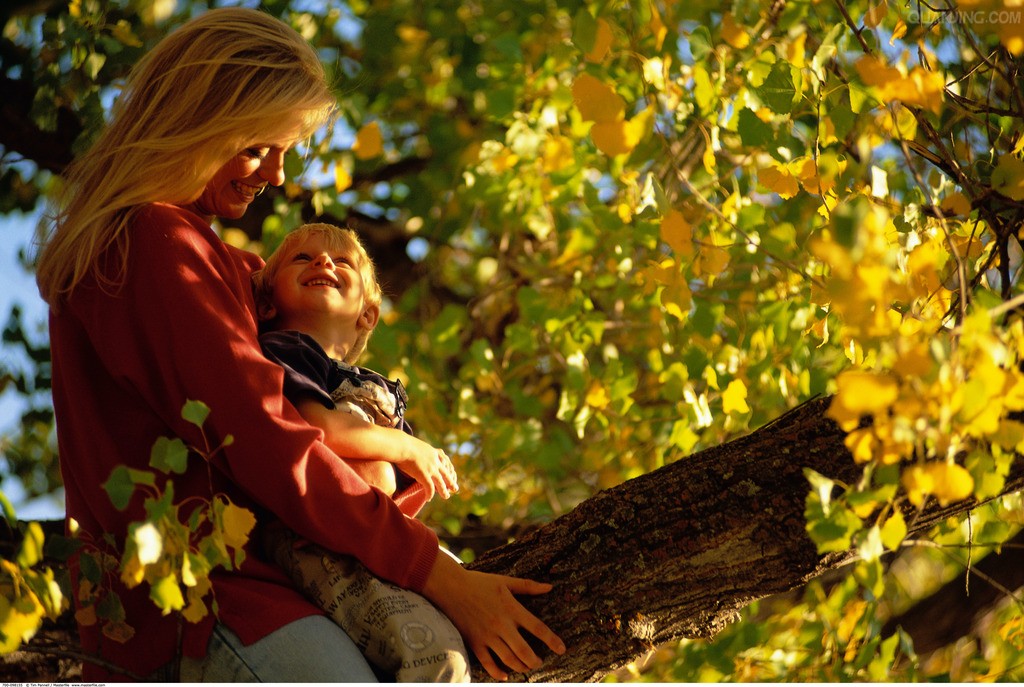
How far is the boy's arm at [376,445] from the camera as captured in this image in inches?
63.8

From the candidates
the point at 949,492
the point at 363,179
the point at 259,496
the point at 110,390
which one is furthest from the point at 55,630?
the point at 363,179

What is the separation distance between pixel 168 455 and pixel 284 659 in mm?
311

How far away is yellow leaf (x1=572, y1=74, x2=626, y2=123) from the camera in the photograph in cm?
179

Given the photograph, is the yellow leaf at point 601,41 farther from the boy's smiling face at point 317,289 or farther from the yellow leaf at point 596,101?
the boy's smiling face at point 317,289

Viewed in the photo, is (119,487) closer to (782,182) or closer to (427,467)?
(427,467)

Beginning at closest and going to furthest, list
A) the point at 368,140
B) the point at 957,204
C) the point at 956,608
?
the point at 957,204 < the point at 368,140 < the point at 956,608

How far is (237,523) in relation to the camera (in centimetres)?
132

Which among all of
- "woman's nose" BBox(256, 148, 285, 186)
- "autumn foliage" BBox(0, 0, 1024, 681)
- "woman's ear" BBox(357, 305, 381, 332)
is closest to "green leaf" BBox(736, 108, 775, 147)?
"autumn foliage" BBox(0, 0, 1024, 681)

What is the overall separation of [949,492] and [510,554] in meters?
0.77

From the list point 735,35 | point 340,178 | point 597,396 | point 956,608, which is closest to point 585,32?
point 735,35

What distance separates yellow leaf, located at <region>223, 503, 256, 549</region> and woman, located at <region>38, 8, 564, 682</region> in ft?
0.43

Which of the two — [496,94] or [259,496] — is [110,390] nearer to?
[259,496]

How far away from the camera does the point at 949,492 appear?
1.18 meters

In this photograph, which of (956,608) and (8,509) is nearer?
(8,509)
